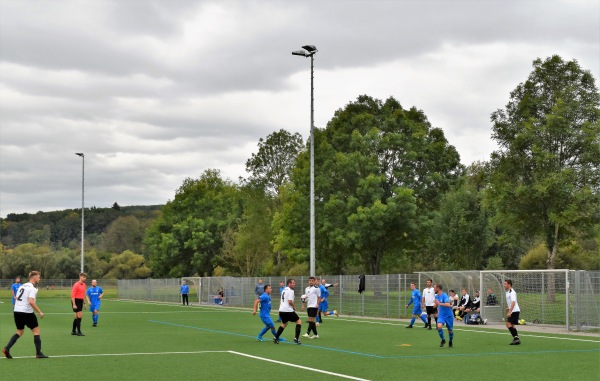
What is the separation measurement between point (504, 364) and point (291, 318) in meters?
7.08

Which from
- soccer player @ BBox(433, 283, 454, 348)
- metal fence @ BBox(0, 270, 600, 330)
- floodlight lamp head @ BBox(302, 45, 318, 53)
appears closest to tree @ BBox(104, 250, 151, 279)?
metal fence @ BBox(0, 270, 600, 330)

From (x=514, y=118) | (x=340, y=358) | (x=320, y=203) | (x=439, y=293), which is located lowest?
(x=340, y=358)

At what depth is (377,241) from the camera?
5938 centimetres

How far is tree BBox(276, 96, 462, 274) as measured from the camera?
187 ft

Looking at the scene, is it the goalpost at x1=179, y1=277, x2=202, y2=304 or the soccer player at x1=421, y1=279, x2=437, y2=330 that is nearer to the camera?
the soccer player at x1=421, y1=279, x2=437, y2=330

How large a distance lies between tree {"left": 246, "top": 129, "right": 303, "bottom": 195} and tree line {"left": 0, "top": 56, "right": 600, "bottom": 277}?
103 mm

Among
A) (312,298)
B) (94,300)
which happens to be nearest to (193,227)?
(94,300)

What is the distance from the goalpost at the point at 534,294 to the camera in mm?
32219

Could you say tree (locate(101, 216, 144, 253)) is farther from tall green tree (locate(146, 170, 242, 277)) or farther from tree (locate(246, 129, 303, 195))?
tree (locate(246, 129, 303, 195))

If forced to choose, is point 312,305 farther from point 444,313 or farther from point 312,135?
point 312,135

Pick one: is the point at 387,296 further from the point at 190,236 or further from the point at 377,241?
the point at 190,236

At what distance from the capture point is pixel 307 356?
19.8 metres

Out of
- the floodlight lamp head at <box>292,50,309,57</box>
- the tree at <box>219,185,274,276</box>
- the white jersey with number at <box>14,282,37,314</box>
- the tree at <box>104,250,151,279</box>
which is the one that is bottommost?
the tree at <box>104,250,151,279</box>

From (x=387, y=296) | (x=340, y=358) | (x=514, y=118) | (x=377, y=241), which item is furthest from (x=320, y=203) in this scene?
(x=340, y=358)
